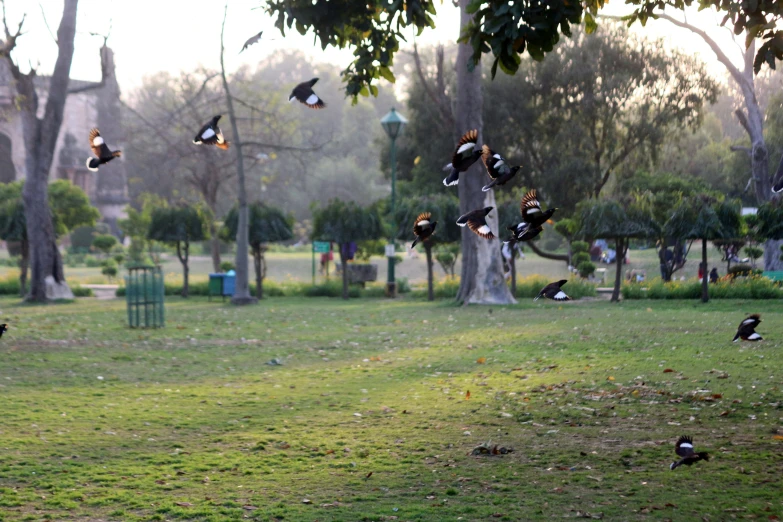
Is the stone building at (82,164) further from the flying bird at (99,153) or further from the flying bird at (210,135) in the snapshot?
the flying bird at (210,135)

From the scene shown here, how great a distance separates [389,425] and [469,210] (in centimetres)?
1344

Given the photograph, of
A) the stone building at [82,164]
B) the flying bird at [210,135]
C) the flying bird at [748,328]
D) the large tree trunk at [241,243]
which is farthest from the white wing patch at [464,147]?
the stone building at [82,164]

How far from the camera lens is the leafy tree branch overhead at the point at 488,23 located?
20.2 feet

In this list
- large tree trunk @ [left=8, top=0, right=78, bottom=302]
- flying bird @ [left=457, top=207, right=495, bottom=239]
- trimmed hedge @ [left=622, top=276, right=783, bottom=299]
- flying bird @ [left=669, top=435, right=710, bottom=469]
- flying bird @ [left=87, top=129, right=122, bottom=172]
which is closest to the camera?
flying bird @ [left=669, top=435, right=710, bottom=469]

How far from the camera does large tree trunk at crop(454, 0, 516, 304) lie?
64.7 ft

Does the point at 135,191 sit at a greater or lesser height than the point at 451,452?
greater

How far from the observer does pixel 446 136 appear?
29.4m

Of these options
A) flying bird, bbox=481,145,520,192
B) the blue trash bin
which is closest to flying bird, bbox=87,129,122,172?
flying bird, bbox=481,145,520,192

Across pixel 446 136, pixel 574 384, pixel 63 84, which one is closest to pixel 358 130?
pixel 446 136

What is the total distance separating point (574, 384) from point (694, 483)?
3.71m

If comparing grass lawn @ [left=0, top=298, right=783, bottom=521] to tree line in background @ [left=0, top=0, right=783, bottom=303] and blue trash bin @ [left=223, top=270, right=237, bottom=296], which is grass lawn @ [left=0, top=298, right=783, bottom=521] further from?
blue trash bin @ [left=223, top=270, right=237, bottom=296]

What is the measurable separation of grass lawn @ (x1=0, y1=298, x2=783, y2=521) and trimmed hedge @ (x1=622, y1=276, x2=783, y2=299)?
7.94 m

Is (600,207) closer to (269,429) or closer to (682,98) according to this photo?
(682,98)

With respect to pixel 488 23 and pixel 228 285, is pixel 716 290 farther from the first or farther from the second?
pixel 488 23
